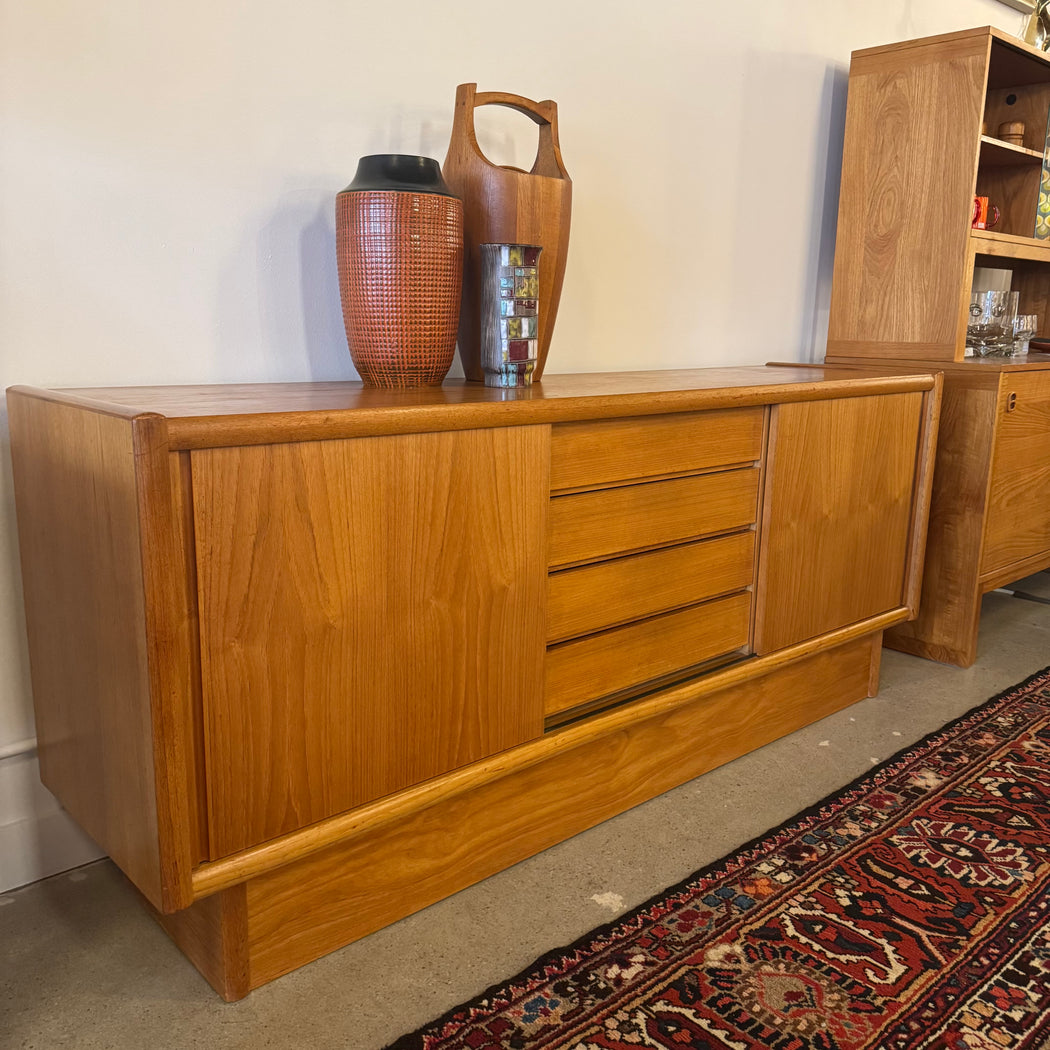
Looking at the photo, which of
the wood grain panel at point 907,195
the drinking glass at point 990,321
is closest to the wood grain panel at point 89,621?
the wood grain panel at point 907,195

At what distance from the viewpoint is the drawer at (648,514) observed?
4.52 feet

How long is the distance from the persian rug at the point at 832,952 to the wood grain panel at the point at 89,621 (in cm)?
43

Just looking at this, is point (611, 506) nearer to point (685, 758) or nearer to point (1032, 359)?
point (685, 758)

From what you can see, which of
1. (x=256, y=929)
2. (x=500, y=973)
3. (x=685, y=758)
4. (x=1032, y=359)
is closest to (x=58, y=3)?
(x=256, y=929)

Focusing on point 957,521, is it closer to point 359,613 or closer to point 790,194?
point 790,194

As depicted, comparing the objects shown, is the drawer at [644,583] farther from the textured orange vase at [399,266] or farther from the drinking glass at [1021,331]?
the drinking glass at [1021,331]

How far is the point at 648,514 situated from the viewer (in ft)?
4.89

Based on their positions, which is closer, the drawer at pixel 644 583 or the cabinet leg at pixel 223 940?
the cabinet leg at pixel 223 940

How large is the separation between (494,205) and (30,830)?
120cm

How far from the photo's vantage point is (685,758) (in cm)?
172

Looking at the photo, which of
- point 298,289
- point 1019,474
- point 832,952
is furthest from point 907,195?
point 832,952

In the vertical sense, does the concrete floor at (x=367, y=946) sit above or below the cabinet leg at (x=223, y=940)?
below

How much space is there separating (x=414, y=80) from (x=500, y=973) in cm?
142

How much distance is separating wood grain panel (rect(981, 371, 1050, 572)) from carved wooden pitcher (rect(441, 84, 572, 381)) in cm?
120
